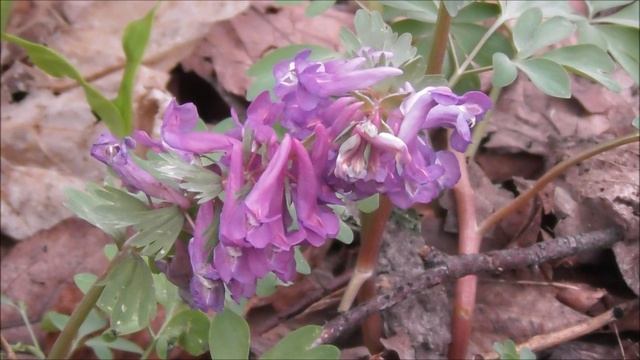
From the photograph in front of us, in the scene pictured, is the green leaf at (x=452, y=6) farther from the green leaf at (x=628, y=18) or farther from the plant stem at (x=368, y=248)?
the green leaf at (x=628, y=18)

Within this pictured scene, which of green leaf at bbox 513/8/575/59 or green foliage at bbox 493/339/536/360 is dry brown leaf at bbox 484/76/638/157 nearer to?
green leaf at bbox 513/8/575/59

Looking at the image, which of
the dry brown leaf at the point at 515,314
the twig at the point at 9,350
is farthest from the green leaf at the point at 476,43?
the twig at the point at 9,350

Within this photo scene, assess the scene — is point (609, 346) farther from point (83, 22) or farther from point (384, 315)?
point (83, 22)

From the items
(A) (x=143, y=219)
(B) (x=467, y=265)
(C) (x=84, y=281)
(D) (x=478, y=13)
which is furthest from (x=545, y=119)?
(A) (x=143, y=219)

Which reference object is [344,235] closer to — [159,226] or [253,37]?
[159,226]

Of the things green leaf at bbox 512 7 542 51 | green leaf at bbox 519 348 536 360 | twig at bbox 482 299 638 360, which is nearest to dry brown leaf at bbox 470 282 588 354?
twig at bbox 482 299 638 360

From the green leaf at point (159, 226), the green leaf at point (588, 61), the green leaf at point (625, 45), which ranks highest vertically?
the green leaf at point (159, 226)
